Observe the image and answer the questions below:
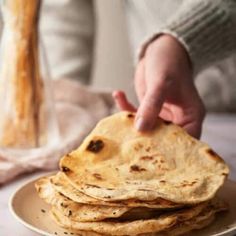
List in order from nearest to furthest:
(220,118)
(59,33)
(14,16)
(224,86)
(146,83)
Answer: (146,83) < (14,16) < (220,118) < (224,86) < (59,33)

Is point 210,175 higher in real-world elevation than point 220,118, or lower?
higher

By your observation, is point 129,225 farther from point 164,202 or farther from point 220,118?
point 220,118

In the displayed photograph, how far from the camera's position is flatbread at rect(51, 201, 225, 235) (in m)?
0.73

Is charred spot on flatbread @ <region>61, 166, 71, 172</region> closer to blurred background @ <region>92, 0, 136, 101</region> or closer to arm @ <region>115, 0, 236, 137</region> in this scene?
arm @ <region>115, 0, 236, 137</region>

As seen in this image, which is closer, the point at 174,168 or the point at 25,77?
the point at 174,168

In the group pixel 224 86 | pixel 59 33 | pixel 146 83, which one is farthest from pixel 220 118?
pixel 59 33

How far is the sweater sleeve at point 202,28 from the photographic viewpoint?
1.15m

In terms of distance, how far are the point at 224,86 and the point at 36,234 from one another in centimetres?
75

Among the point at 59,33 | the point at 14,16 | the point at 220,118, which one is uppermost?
the point at 14,16

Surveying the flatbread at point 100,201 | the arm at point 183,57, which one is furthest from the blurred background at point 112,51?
the flatbread at point 100,201

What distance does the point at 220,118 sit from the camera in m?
1.36

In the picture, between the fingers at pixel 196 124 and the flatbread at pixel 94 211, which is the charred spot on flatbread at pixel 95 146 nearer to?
the flatbread at pixel 94 211

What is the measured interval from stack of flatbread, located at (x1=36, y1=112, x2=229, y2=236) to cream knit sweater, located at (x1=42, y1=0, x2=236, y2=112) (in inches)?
13.0

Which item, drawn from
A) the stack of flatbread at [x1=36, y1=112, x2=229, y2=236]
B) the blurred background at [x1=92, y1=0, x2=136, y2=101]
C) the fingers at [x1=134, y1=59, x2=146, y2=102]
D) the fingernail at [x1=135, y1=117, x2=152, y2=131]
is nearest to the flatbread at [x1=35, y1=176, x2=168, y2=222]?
the stack of flatbread at [x1=36, y1=112, x2=229, y2=236]
